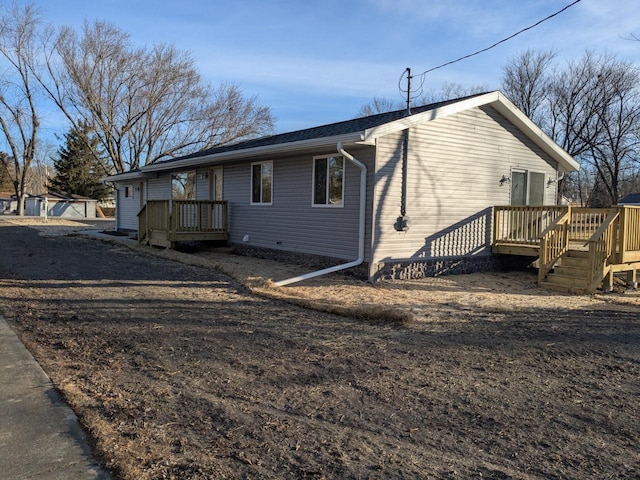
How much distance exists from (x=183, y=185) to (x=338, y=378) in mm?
13921

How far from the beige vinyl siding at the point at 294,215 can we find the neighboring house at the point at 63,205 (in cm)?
3513

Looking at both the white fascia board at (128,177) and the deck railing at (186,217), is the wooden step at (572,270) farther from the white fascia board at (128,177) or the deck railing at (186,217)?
the white fascia board at (128,177)

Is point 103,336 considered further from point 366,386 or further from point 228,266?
point 228,266

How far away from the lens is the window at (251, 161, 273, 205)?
40.9 feet

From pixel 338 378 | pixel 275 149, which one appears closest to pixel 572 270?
pixel 275 149

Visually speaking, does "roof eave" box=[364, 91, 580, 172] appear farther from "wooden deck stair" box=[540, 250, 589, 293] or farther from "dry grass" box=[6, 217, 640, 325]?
"wooden deck stair" box=[540, 250, 589, 293]

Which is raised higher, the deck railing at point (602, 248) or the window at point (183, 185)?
the window at point (183, 185)

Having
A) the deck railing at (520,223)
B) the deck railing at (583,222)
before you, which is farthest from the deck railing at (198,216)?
the deck railing at (583,222)

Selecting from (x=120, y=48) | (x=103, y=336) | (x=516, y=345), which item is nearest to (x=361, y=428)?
(x=516, y=345)

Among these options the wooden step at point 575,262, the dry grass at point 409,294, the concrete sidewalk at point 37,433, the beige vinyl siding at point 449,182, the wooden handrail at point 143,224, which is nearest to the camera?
the concrete sidewalk at point 37,433

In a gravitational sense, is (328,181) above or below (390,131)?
below

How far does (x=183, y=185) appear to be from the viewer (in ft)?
55.6

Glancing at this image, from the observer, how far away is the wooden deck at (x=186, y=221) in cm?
1328

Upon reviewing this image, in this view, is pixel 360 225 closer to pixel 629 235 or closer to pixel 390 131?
pixel 390 131
